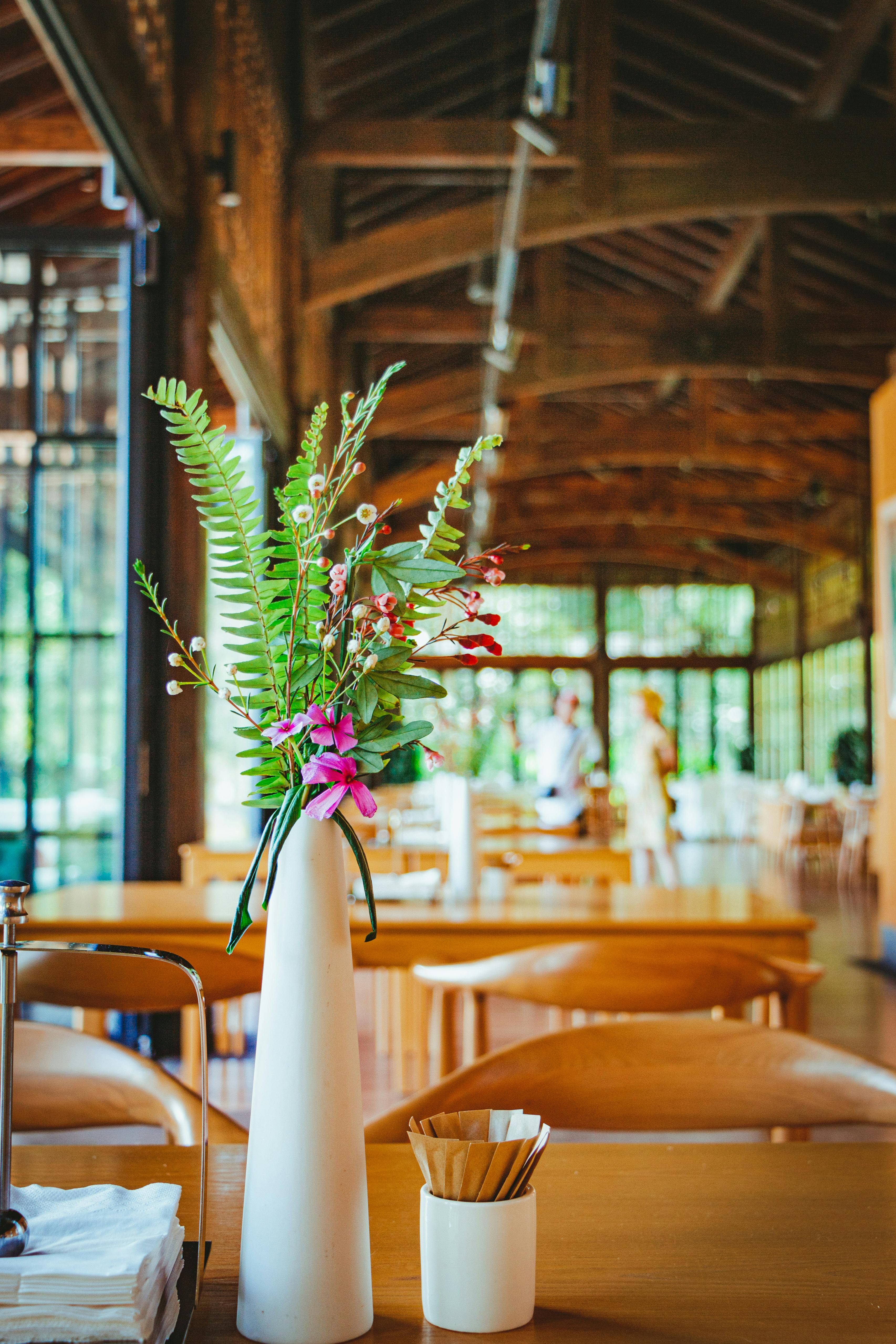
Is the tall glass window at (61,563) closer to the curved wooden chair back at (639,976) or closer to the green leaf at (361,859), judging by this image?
the curved wooden chair back at (639,976)

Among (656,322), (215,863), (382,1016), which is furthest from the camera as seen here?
(656,322)

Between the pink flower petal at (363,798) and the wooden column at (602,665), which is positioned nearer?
the pink flower petal at (363,798)

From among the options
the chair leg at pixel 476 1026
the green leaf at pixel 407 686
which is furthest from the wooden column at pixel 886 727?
the green leaf at pixel 407 686

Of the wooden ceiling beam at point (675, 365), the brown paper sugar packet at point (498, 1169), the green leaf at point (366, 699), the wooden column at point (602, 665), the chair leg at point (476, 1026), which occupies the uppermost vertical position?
the wooden ceiling beam at point (675, 365)

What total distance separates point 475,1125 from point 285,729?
1.00 ft

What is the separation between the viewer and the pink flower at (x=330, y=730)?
81 centimetres

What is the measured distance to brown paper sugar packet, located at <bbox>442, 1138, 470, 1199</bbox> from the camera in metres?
0.78

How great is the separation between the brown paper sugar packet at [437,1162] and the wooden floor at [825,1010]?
0.92 meters

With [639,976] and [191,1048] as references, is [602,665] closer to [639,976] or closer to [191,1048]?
[191,1048]

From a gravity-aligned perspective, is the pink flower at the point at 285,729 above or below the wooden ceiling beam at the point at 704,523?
below

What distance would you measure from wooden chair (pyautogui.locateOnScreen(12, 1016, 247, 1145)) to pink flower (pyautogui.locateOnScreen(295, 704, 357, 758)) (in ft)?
2.39

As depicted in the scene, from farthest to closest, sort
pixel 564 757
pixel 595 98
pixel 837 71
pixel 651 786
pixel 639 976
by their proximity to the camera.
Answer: pixel 564 757
pixel 651 786
pixel 837 71
pixel 595 98
pixel 639 976

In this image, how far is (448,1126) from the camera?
84cm

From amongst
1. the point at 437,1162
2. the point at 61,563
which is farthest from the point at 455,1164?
the point at 61,563
